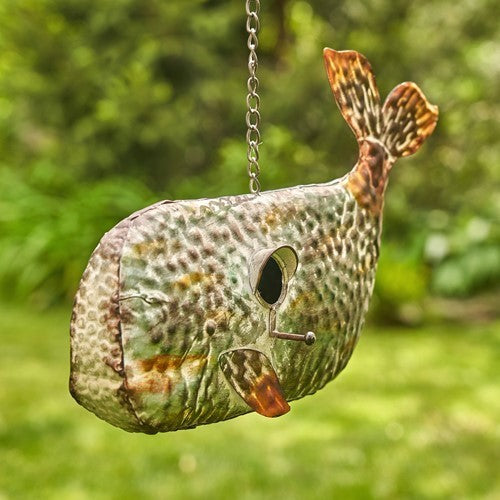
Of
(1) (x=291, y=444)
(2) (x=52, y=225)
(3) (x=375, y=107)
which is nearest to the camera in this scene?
(3) (x=375, y=107)

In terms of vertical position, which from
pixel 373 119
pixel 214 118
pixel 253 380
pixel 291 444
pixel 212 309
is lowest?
pixel 291 444

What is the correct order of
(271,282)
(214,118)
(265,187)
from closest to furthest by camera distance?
1. (271,282)
2. (265,187)
3. (214,118)

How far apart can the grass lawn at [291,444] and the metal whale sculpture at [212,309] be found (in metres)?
2.22

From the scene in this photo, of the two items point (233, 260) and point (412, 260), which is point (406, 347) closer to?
point (412, 260)

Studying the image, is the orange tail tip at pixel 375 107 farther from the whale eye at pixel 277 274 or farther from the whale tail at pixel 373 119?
the whale eye at pixel 277 274

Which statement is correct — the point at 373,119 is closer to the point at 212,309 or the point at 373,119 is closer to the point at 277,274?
the point at 277,274

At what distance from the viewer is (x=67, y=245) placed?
611cm

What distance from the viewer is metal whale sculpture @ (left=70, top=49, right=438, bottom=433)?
1035 millimetres

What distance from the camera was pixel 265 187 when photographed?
579 cm

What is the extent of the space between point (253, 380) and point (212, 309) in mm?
118

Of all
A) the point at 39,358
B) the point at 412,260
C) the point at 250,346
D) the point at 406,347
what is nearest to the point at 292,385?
the point at 250,346

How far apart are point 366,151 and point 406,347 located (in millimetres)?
4409

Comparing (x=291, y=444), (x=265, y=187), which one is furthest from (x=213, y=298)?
(x=265, y=187)

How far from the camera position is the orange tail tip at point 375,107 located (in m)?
1.31
